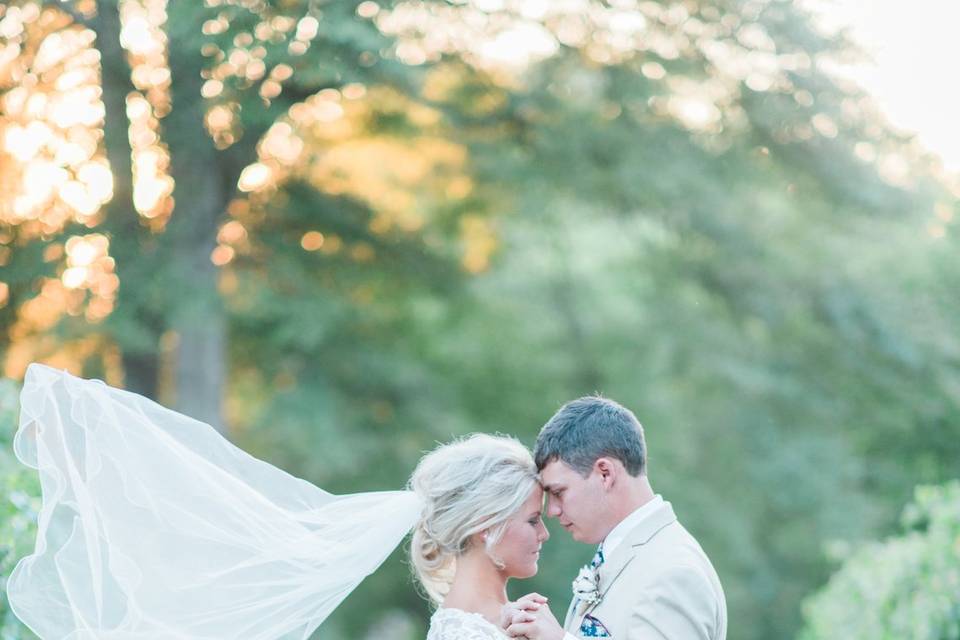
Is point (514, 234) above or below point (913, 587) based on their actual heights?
below

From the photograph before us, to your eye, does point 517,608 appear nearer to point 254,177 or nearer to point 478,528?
point 478,528

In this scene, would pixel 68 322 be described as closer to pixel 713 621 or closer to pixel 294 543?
pixel 294 543

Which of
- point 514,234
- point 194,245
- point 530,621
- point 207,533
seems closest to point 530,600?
point 530,621

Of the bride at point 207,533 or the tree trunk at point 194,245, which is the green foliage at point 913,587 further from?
the tree trunk at point 194,245

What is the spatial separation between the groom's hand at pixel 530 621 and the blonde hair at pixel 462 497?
0.25 meters

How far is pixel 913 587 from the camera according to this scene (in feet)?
26.3

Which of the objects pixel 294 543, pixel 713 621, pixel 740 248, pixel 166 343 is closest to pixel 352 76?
pixel 166 343

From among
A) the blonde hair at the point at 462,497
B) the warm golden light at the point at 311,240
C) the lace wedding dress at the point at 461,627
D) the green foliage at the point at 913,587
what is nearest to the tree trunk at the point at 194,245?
the warm golden light at the point at 311,240

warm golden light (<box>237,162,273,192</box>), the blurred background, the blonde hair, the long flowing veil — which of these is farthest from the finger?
warm golden light (<box>237,162,273,192</box>)

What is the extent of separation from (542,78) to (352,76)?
367 centimetres

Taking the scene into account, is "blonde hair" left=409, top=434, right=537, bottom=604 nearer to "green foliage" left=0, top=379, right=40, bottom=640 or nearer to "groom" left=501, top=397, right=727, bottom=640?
"groom" left=501, top=397, right=727, bottom=640

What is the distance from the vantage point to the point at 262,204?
44.1 feet

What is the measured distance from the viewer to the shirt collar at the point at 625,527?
4.01 metres

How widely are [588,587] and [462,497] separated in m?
0.55
